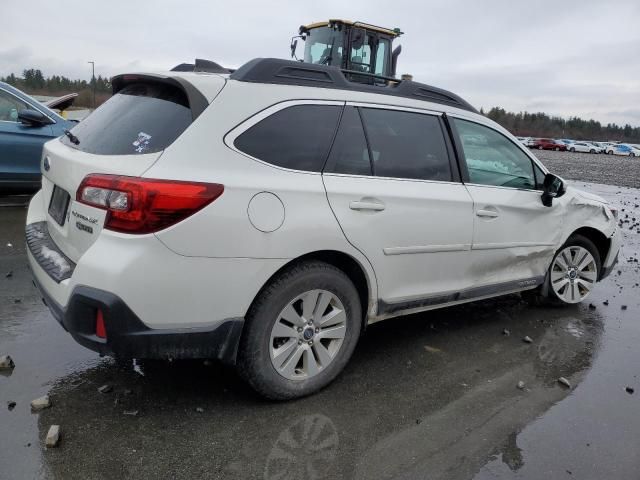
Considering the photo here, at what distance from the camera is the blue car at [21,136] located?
24.2 feet

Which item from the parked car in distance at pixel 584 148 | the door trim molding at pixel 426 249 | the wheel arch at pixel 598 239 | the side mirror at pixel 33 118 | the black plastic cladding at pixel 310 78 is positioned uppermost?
the parked car in distance at pixel 584 148

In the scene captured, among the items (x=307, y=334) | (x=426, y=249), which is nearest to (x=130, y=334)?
(x=307, y=334)

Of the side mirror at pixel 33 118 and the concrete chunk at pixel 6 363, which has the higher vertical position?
the side mirror at pixel 33 118

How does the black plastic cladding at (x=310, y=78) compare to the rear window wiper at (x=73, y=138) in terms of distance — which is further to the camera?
the rear window wiper at (x=73, y=138)

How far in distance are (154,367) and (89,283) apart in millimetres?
1086

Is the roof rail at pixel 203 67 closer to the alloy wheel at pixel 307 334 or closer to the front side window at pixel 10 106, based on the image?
the alloy wheel at pixel 307 334

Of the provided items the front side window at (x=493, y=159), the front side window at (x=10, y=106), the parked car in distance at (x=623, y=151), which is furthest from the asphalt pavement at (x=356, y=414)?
the parked car in distance at (x=623, y=151)

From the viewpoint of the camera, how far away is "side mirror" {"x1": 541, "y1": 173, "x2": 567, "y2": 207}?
458 cm

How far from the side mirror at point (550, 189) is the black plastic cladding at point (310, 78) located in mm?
1348

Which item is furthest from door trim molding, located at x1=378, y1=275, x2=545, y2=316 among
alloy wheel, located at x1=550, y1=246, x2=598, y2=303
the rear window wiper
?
the rear window wiper

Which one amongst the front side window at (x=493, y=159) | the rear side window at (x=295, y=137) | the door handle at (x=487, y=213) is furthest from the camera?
the front side window at (x=493, y=159)

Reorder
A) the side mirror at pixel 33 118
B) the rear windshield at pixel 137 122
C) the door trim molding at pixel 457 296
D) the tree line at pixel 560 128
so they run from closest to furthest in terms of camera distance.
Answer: the rear windshield at pixel 137 122 → the door trim molding at pixel 457 296 → the side mirror at pixel 33 118 → the tree line at pixel 560 128

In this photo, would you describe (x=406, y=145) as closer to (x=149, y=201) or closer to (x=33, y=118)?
(x=149, y=201)

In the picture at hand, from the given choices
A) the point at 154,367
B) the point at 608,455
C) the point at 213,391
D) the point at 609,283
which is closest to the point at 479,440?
the point at 608,455
